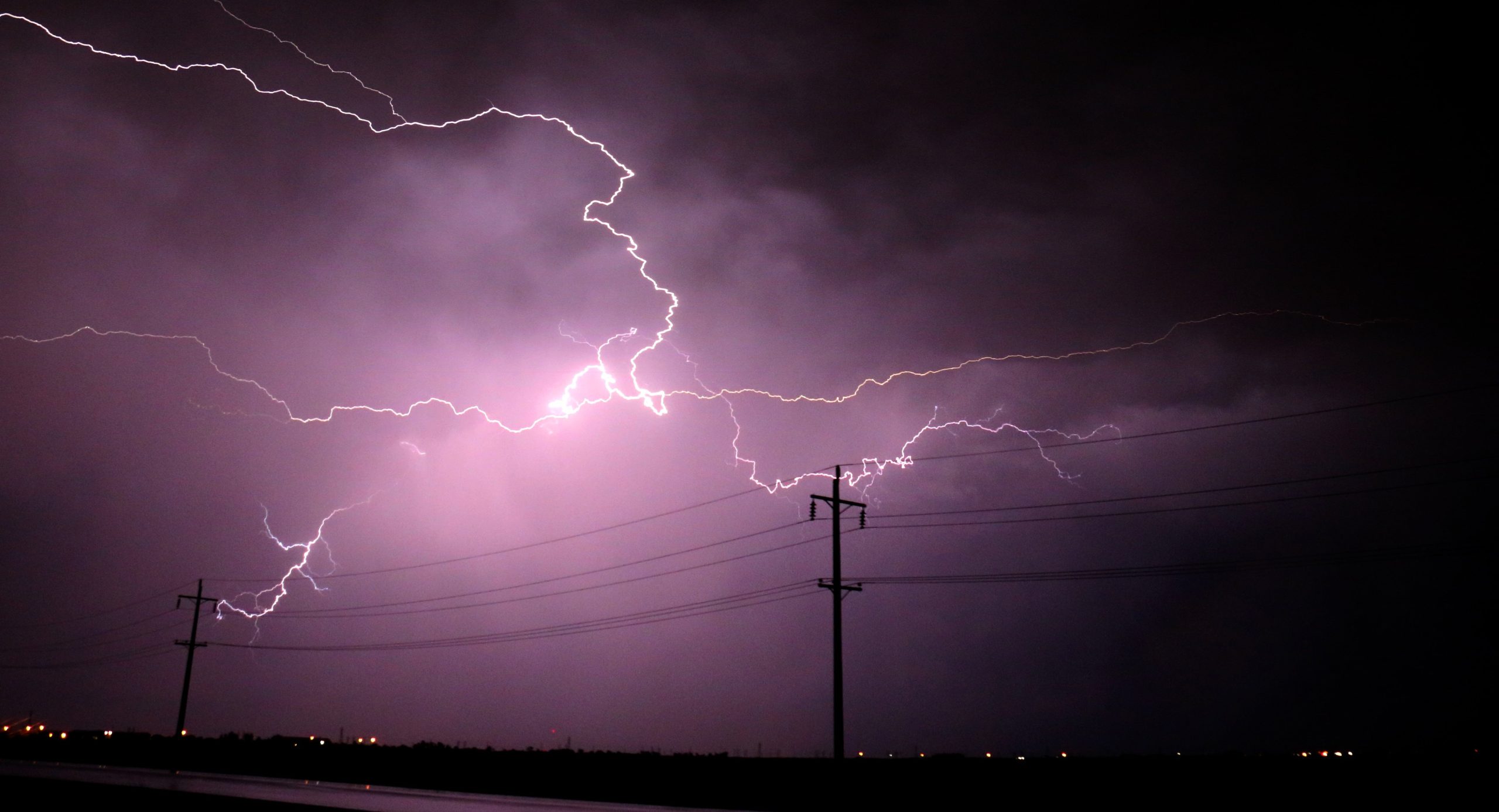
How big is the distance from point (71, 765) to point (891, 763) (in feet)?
89.2

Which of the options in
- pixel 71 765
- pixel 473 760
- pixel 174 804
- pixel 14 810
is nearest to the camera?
pixel 14 810

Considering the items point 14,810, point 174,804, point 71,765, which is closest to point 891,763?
point 174,804

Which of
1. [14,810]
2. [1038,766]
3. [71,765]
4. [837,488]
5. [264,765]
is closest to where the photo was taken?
[14,810]

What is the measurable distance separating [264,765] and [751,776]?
2017 centimetres

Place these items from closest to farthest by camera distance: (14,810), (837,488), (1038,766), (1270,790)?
(14,810) < (1270,790) < (1038,766) < (837,488)

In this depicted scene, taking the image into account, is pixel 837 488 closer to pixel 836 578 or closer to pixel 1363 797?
pixel 836 578

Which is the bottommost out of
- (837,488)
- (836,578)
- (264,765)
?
(264,765)

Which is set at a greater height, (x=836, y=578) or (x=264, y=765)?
(x=836, y=578)

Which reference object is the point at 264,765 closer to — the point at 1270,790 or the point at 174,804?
the point at 174,804

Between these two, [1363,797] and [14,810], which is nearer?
[14,810]

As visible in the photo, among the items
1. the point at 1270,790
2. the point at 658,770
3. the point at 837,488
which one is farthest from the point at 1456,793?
the point at 658,770

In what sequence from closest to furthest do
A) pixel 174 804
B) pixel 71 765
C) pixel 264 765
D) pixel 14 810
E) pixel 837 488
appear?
pixel 14 810 < pixel 174 804 < pixel 837 488 < pixel 71 765 < pixel 264 765

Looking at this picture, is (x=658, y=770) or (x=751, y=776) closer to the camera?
(x=751, y=776)

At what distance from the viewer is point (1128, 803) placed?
56.1 feet
